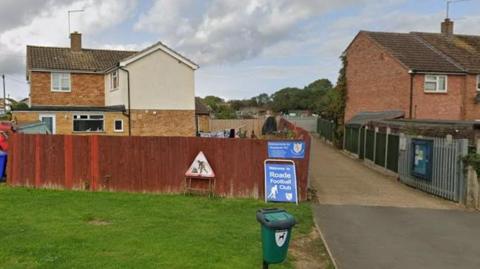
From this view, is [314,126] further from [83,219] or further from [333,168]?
[83,219]

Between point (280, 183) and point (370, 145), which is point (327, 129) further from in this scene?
point (280, 183)

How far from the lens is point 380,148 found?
773 inches

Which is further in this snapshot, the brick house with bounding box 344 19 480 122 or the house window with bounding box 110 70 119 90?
the house window with bounding box 110 70 119 90

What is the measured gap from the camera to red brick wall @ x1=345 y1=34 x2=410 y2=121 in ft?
86.8

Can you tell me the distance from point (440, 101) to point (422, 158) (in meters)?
14.2

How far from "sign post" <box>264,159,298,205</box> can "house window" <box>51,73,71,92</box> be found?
25230mm

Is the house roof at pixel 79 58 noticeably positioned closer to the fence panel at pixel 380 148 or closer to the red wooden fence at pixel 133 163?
the fence panel at pixel 380 148

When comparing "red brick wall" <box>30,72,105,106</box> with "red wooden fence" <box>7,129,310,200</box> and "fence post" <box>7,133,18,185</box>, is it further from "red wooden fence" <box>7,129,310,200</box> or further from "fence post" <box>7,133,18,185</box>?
"red wooden fence" <box>7,129,310,200</box>

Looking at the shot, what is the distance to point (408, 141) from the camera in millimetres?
15586

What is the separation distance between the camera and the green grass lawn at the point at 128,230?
6.18 m

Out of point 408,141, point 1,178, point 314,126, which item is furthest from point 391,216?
point 314,126

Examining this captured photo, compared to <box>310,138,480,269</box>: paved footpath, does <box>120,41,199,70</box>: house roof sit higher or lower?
higher

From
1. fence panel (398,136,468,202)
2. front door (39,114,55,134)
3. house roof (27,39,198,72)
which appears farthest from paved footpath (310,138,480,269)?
front door (39,114,55,134)

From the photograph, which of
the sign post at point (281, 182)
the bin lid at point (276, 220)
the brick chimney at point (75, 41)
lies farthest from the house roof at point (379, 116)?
the brick chimney at point (75, 41)
